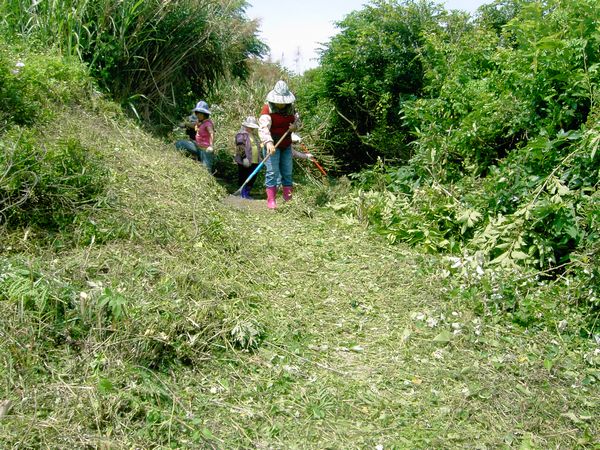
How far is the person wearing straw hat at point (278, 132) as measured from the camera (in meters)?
7.18

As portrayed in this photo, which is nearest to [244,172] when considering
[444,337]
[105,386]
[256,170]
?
[256,170]

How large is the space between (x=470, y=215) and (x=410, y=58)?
164 inches

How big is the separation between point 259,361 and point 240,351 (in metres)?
0.14

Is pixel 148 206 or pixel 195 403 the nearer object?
pixel 195 403

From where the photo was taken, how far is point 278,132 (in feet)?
24.1

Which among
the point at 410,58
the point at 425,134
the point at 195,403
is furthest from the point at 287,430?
the point at 410,58

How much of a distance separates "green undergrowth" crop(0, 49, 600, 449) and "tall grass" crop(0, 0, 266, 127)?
3.29m

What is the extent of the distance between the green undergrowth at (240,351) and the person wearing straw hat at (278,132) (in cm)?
Answer: 229

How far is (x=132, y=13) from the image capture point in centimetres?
765

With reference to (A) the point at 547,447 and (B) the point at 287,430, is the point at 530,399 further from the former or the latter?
(B) the point at 287,430

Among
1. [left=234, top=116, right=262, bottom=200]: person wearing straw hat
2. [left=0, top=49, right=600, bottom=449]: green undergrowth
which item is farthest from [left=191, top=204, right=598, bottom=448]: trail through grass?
[left=234, top=116, right=262, bottom=200]: person wearing straw hat

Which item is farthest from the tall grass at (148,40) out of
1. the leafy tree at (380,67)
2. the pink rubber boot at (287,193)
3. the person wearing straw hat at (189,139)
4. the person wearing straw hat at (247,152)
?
the pink rubber boot at (287,193)

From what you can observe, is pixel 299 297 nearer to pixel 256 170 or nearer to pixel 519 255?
pixel 519 255

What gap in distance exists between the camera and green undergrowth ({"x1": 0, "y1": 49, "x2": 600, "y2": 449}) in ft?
9.45
